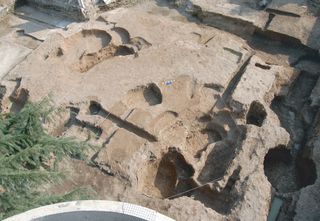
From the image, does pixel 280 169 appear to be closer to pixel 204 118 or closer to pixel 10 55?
pixel 204 118

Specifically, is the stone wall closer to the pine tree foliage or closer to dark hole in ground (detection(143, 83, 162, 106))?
dark hole in ground (detection(143, 83, 162, 106))

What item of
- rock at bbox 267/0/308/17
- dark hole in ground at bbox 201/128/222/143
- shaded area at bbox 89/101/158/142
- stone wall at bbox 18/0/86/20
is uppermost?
rock at bbox 267/0/308/17

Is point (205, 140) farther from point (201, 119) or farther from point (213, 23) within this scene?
point (213, 23)

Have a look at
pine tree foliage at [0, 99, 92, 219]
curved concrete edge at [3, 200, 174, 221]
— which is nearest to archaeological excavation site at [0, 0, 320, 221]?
pine tree foliage at [0, 99, 92, 219]

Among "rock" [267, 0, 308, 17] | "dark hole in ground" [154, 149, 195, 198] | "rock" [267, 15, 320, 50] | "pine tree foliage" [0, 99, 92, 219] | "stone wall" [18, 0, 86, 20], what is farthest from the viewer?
"stone wall" [18, 0, 86, 20]

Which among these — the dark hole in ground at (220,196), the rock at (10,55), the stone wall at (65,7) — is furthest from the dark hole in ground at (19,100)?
the dark hole in ground at (220,196)

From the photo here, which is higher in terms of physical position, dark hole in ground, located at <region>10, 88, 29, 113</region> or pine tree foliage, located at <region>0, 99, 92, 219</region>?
pine tree foliage, located at <region>0, 99, 92, 219</region>

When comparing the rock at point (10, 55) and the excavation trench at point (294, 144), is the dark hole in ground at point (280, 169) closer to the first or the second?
the excavation trench at point (294, 144)

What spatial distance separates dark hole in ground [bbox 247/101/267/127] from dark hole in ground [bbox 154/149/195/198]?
1.43 metres

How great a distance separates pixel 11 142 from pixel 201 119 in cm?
320

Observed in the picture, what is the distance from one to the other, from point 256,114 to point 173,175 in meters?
1.73

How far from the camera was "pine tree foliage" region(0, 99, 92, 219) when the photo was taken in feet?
12.5

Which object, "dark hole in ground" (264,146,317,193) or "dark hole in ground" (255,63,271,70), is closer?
"dark hole in ground" (264,146,317,193)

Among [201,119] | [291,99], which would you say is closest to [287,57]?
[291,99]
